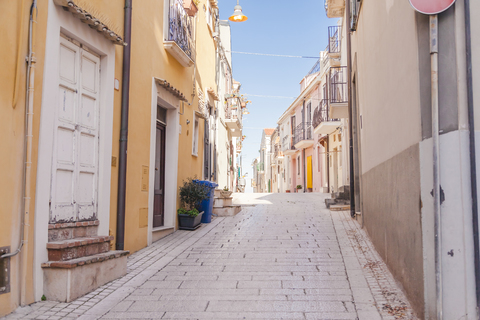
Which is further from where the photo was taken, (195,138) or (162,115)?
(195,138)

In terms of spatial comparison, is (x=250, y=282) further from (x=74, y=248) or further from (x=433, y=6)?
(x=433, y=6)

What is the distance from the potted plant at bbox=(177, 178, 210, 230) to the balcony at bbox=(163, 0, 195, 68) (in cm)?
293

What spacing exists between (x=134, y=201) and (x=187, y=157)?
12.1ft

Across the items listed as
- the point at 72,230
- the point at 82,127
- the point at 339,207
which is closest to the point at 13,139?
the point at 82,127

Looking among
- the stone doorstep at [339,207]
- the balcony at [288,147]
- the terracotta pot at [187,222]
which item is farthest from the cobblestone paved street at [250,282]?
the balcony at [288,147]

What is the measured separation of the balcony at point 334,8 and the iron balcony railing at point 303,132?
12814 millimetres

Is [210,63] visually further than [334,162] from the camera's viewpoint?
No

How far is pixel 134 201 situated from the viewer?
7.75 meters

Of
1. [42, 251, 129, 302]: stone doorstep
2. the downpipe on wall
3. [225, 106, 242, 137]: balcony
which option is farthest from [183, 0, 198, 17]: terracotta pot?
[225, 106, 242, 137]: balcony

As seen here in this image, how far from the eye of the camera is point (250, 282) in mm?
5648

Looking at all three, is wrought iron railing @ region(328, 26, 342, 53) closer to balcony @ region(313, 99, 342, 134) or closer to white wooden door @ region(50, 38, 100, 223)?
balcony @ region(313, 99, 342, 134)

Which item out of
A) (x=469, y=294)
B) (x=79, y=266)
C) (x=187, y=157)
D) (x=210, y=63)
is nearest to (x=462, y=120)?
(x=469, y=294)

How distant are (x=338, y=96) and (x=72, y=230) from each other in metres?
12.0

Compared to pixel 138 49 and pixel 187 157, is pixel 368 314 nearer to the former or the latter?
pixel 138 49
